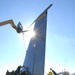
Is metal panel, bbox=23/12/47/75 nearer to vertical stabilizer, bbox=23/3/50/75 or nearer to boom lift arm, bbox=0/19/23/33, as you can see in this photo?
vertical stabilizer, bbox=23/3/50/75

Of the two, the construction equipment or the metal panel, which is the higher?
the construction equipment

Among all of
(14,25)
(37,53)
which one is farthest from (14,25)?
(37,53)

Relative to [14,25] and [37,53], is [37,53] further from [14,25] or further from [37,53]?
[14,25]

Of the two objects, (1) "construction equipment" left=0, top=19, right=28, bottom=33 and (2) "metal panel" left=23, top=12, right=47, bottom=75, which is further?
(1) "construction equipment" left=0, top=19, right=28, bottom=33

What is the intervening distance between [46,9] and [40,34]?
4698 mm

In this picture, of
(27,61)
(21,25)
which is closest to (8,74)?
(27,61)

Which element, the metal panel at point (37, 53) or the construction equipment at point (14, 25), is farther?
the construction equipment at point (14, 25)

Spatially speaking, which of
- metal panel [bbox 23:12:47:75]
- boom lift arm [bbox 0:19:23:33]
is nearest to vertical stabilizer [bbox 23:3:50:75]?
metal panel [bbox 23:12:47:75]

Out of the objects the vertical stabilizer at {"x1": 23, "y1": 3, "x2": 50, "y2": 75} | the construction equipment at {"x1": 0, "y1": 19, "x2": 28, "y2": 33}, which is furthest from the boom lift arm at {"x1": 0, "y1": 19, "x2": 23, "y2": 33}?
the vertical stabilizer at {"x1": 23, "y1": 3, "x2": 50, "y2": 75}

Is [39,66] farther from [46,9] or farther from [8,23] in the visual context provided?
[8,23]

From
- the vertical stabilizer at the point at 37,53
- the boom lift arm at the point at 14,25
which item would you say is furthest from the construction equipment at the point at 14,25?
the vertical stabilizer at the point at 37,53

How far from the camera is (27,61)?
676 inches

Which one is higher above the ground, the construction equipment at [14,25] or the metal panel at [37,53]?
the construction equipment at [14,25]

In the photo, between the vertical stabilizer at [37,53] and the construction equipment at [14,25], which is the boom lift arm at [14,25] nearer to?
the construction equipment at [14,25]
